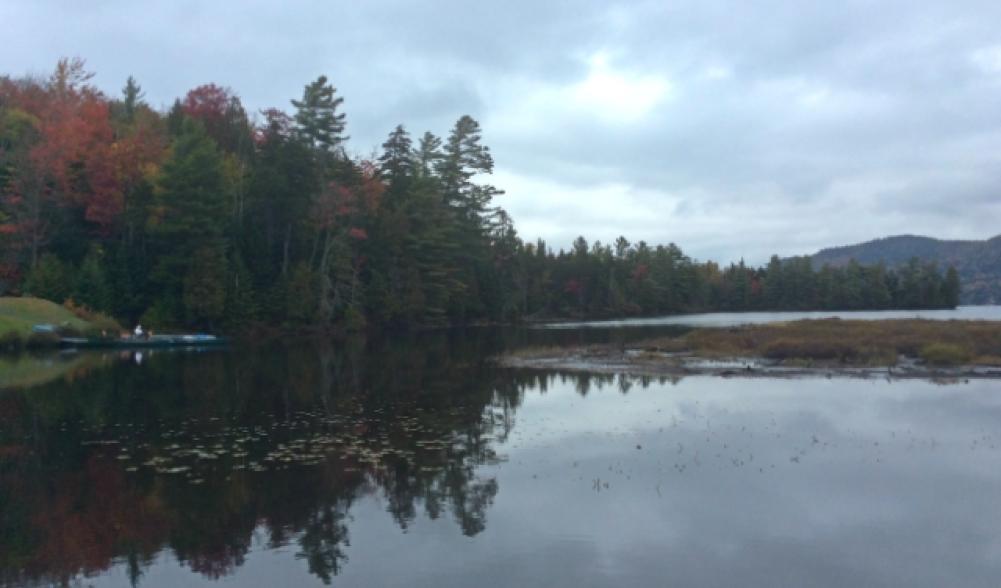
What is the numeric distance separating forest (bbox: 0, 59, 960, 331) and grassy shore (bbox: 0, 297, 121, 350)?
306 cm

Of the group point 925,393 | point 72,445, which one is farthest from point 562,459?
point 925,393

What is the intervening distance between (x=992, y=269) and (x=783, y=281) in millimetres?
102884

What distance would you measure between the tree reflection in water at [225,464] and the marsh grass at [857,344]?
1007 cm

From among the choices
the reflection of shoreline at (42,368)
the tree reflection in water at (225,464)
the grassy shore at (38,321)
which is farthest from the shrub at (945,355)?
the grassy shore at (38,321)

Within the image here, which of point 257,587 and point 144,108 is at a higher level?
point 144,108

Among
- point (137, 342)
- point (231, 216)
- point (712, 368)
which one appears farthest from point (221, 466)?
point (231, 216)

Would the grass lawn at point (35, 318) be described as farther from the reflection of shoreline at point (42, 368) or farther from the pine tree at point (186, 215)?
the pine tree at point (186, 215)

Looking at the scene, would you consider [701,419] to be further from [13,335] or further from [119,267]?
[119,267]

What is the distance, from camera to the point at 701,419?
19.5m

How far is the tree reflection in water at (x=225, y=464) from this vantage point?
1045 centimetres

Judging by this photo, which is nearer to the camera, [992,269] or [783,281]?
[783,281]

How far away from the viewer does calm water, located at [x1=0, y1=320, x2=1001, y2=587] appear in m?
9.73

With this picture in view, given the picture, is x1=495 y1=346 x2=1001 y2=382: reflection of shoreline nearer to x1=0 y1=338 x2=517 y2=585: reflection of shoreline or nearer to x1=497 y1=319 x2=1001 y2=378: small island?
x1=497 y1=319 x2=1001 y2=378: small island

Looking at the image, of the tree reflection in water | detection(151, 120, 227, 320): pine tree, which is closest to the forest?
detection(151, 120, 227, 320): pine tree
